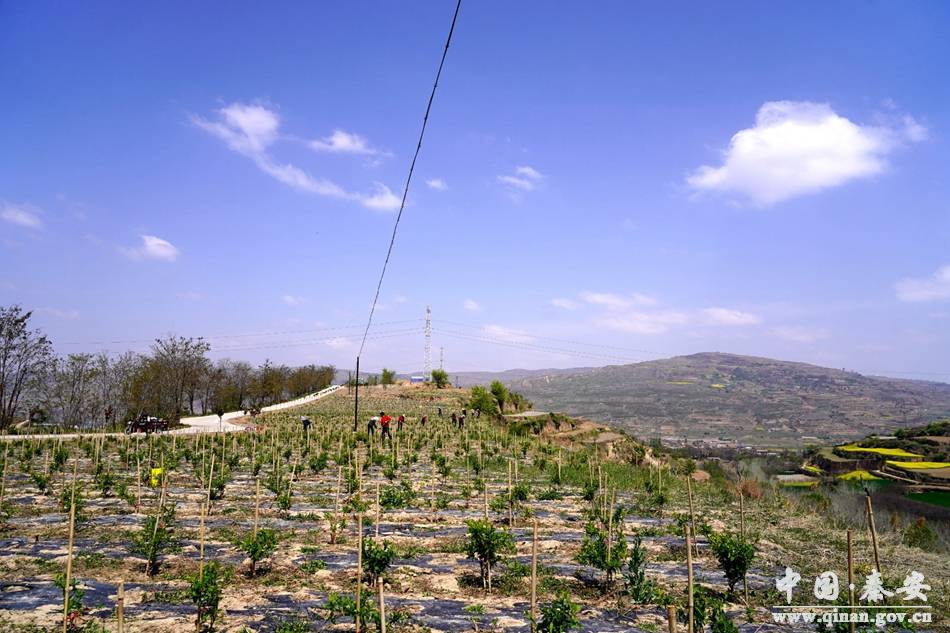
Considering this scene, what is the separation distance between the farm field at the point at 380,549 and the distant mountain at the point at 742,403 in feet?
213

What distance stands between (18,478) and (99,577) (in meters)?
13.3

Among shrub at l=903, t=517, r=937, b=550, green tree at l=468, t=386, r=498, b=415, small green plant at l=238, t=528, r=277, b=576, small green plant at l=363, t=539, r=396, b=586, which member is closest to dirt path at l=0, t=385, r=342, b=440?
green tree at l=468, t=386, r=498, b=415

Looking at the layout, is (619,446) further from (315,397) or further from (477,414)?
(315,397)

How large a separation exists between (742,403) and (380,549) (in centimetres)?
13239

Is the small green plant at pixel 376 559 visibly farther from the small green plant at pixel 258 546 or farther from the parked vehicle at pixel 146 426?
the parked vehicle at pixel 146 426

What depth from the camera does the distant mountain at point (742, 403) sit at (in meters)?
88.9

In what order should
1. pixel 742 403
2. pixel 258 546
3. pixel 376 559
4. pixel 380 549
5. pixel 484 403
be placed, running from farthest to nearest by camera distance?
pixel 742 403 → pixel 484 403 → pixel 258 546 → pixel 380 549 → pixel 376 559

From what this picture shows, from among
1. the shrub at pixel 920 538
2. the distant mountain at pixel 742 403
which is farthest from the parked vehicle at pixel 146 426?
the distant mountain at pixel 742 403

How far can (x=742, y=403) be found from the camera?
121 m

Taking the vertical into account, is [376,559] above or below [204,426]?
above

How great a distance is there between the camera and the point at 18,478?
17.6 metres

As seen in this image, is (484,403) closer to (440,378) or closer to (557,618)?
(440,378)

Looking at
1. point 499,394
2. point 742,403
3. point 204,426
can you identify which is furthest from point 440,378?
point 742,403

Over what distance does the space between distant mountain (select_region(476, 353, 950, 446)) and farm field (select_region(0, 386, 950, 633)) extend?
64.8 metres
